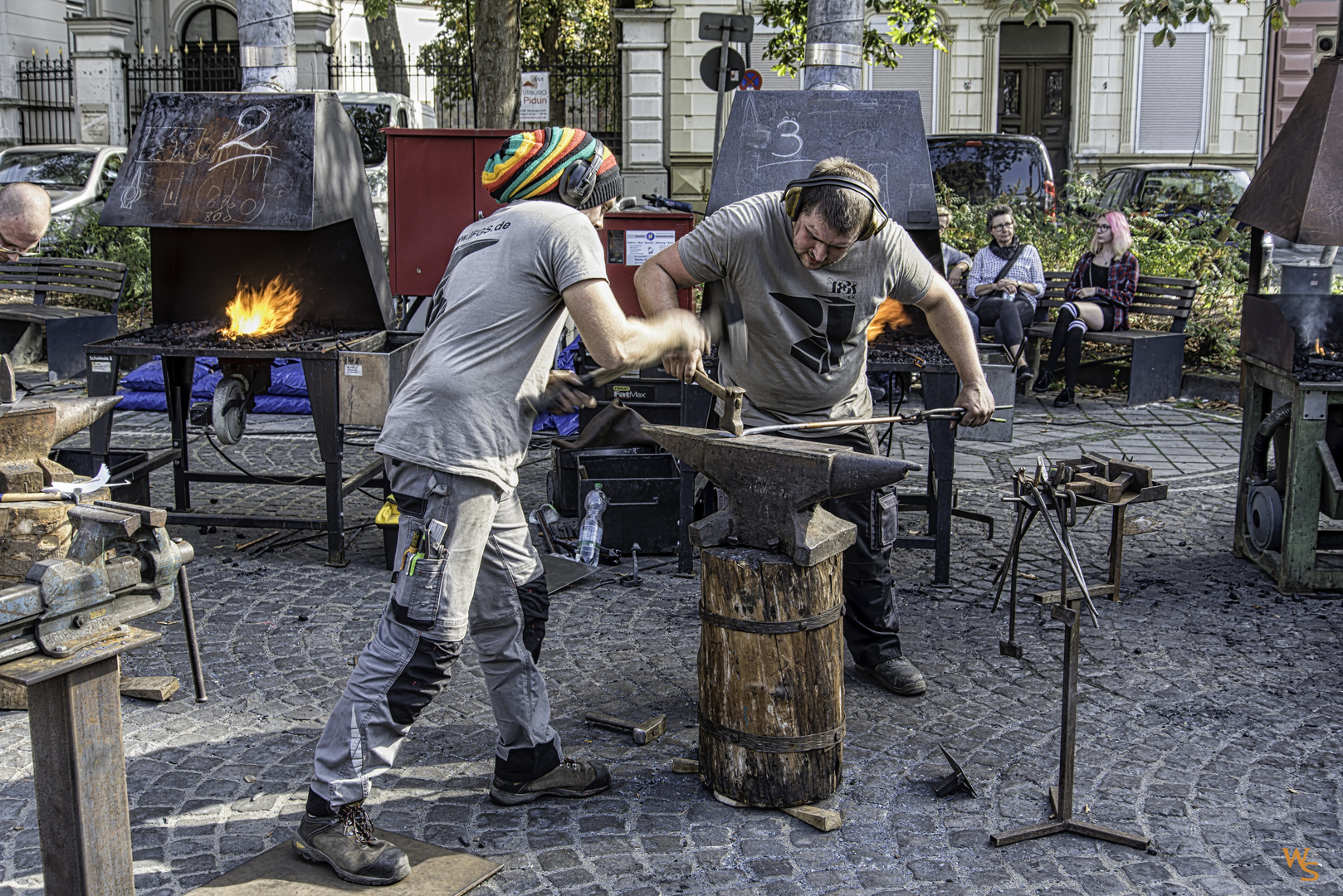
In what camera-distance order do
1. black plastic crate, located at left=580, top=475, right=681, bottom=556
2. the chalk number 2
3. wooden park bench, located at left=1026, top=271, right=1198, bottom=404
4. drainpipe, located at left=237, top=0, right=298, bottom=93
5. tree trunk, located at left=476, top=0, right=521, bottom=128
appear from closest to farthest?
black plastic crate, located at left=580, top=475, right=681, bottom=556, the chalk number 2, drainpipe, located at left=237, top=0, right=298, bottom=93, wooden park bench, located at left=1026, top=271, right=1198, bottom=404, tree trunk, located at left=476, top=0, right=521, bottom=128

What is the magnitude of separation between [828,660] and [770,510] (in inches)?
18.3

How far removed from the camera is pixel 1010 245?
10.0 metres

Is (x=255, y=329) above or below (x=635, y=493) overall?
above

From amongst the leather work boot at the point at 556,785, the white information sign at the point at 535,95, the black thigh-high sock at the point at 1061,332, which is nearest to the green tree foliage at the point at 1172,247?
the black thigh-high sock at the point at 1061,332

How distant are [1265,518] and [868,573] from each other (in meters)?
2.33

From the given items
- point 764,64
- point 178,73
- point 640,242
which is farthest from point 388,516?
point 178,73

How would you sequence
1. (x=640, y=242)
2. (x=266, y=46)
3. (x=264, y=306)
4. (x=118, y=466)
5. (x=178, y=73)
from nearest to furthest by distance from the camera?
(x=118, y=466) < (x=264, y=306) < (x=266, y=46) < (x=640, y=242) < (x=178, y=73)

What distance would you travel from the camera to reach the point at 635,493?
600cm

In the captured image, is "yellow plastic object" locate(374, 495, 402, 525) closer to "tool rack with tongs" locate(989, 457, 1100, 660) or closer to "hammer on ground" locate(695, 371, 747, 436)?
"hammer on ground" locate(695, 371, 747, 436)

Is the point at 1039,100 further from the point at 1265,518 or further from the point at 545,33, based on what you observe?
the point at 1265,518

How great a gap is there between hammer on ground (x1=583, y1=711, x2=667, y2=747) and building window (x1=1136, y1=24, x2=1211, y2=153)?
61.9 feet

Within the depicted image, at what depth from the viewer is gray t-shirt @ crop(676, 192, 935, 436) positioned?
4004mm

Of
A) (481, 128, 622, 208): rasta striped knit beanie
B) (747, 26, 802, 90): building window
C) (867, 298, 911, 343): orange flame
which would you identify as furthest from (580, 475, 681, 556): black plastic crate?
(747, 26, 802, 90): building window

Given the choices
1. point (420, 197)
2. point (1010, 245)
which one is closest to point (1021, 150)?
point (1010, 245)
